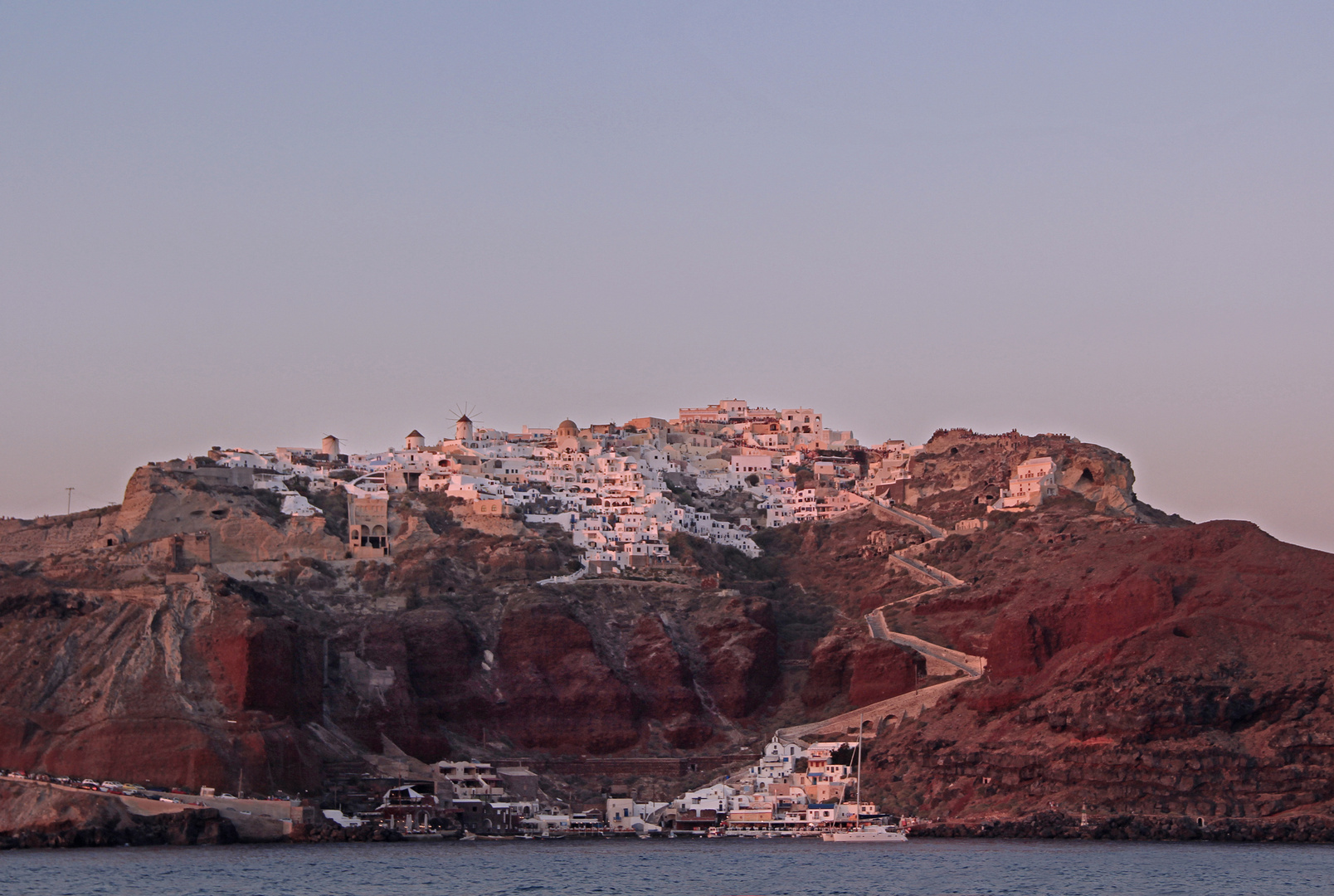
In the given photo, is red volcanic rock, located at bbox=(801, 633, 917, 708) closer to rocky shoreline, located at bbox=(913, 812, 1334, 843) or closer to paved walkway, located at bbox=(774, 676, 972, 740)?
paved walkway, located at bbox=(774, 676, 972, 740)

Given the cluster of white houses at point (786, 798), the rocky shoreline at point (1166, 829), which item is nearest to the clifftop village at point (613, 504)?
the cluster of white houses at point (786, 798)

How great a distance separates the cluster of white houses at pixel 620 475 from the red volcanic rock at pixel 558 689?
9749 millimetres

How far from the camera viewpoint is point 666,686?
12081 cm

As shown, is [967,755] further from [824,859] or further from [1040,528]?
[1040,528]

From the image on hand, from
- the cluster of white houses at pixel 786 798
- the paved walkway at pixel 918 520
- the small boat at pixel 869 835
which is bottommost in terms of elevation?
the small boat at pixel 869 835

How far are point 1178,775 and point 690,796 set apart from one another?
2513cm

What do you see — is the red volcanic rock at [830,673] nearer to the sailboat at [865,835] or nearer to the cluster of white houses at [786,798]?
the cluster of white houses at [786,798]

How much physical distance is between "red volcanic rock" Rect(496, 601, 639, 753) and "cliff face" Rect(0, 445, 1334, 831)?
0.13 m

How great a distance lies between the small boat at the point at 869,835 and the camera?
104 m

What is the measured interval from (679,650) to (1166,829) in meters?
32.4

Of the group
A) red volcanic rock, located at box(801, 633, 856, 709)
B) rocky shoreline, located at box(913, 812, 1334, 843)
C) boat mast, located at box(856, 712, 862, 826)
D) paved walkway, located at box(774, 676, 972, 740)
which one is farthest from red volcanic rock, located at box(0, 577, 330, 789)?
rocky shoreline, located at box(913, 812, 1334, 843)

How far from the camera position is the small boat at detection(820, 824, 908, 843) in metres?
104

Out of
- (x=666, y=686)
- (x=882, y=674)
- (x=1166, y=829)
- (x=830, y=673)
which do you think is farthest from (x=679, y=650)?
(x=1166, y=829)

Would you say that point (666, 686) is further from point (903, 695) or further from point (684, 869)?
point (684, 869)
